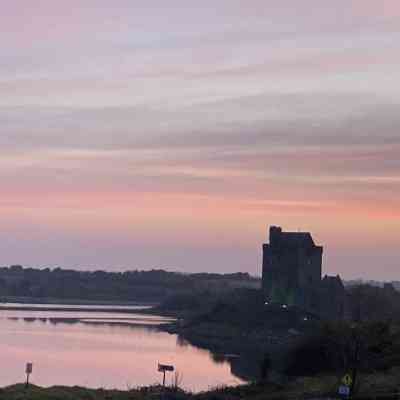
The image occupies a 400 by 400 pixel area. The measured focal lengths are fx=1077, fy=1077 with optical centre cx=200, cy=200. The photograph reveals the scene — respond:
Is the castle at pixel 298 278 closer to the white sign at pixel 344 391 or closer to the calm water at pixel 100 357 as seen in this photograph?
the calm water at pixel 100 357

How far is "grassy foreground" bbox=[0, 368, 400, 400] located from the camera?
27203 mm

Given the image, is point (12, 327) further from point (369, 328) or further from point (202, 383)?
point (369, 328)

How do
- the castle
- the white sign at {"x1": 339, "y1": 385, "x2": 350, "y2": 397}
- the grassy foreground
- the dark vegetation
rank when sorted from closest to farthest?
the white sign at {"x1": 339, "y1": 385, "x2": 350, "y2": 397}, the grassy foreground, the dark vegetation, the castle

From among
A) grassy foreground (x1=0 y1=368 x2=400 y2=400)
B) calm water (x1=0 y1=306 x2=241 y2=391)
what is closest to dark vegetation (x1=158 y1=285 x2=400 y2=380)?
grassy foreground (x1=0 y1=368 x2=400 y2=400)

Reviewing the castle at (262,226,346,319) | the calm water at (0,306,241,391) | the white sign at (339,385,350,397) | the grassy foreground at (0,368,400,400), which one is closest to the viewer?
the white sign at (339,385,350,397)

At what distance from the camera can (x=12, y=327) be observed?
91688mm

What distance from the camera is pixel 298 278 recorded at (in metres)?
116

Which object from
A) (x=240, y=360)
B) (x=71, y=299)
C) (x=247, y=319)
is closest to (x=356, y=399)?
(x=240, y=360)

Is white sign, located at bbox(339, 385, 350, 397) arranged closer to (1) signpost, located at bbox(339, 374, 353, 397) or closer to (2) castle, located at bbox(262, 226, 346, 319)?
(1) signpost, located at bbox(339, 374, 353, 397)

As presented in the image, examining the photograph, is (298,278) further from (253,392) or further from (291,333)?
(253,392)

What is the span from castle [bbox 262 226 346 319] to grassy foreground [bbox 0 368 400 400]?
8234 cm

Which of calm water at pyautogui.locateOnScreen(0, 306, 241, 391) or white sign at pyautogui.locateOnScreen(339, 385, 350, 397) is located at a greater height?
white sign at pyautogui.locateOnScreen(339, 385, 350, 397)

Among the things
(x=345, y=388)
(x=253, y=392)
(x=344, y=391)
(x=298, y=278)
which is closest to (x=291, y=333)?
(x=298, y=278)

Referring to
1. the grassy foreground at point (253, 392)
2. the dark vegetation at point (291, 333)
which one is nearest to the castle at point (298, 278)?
the dark vegetation at point (291, 333)
